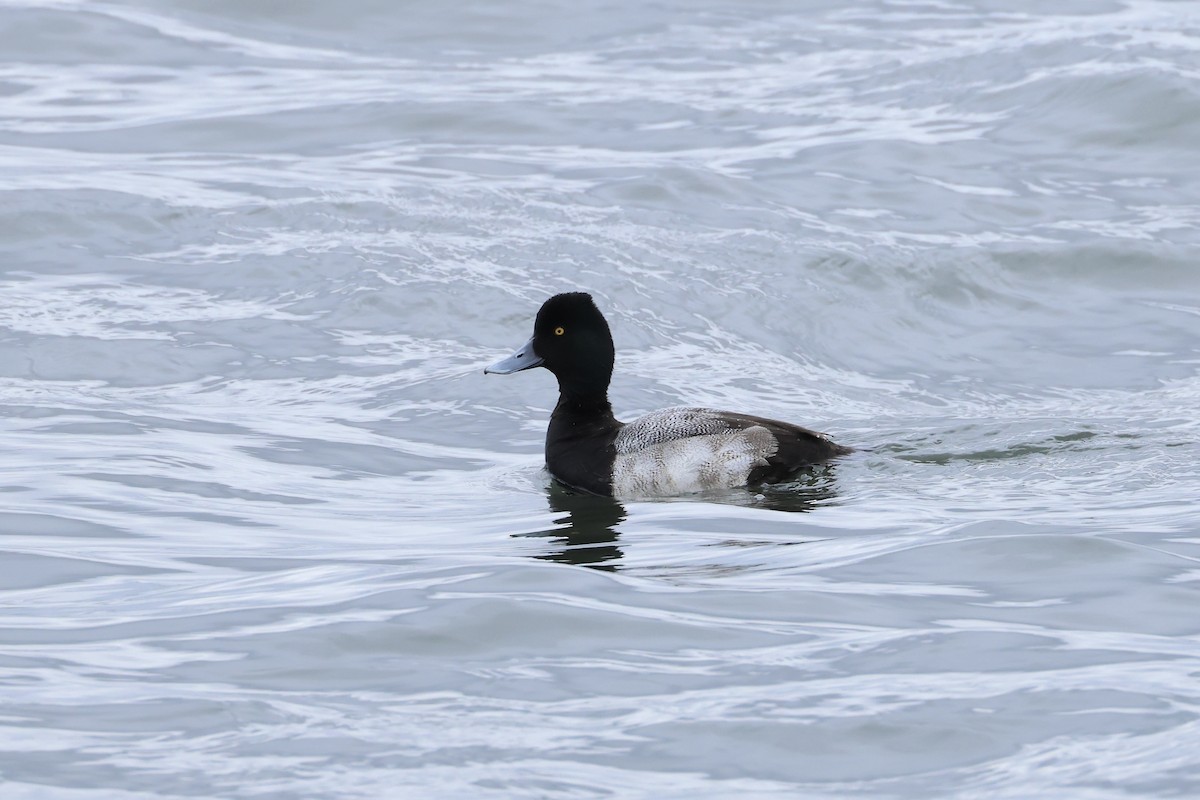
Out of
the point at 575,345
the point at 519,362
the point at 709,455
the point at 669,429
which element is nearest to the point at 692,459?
the point at 709,455

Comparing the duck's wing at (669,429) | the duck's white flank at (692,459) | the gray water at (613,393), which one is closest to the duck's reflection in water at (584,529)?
the gray water at (613,393)

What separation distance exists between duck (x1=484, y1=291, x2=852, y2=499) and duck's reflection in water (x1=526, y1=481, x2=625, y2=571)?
0.35 feet

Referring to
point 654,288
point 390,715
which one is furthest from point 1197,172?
point 390,715

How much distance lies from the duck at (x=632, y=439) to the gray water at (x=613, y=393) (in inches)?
7.4

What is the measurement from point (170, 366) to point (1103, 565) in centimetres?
676

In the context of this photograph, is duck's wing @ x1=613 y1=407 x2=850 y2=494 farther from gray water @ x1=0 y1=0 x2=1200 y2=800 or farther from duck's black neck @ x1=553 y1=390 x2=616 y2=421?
duck's black neck @ x1=553 y1=390 x2=616 y2=421

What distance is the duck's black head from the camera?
9492 millimetres

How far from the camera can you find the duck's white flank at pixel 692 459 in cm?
884

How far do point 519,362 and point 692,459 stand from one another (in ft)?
4.12

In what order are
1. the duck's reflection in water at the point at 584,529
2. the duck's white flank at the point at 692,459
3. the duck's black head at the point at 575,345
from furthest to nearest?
the duck's black head at the point at 575,345 < the duck's white flank at the point at 692,459 < the duck's reflection in water at the point at 584,529

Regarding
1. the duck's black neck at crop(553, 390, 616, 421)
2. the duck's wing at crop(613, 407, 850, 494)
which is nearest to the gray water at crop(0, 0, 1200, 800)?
the duck's wing at crop(613, 407, 850, 494)

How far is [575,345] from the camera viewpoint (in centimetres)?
953

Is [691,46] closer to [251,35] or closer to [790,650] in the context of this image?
[251,35]

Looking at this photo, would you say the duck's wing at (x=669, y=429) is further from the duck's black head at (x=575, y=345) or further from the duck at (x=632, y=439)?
the duck's black head at (x=575, y=345)
